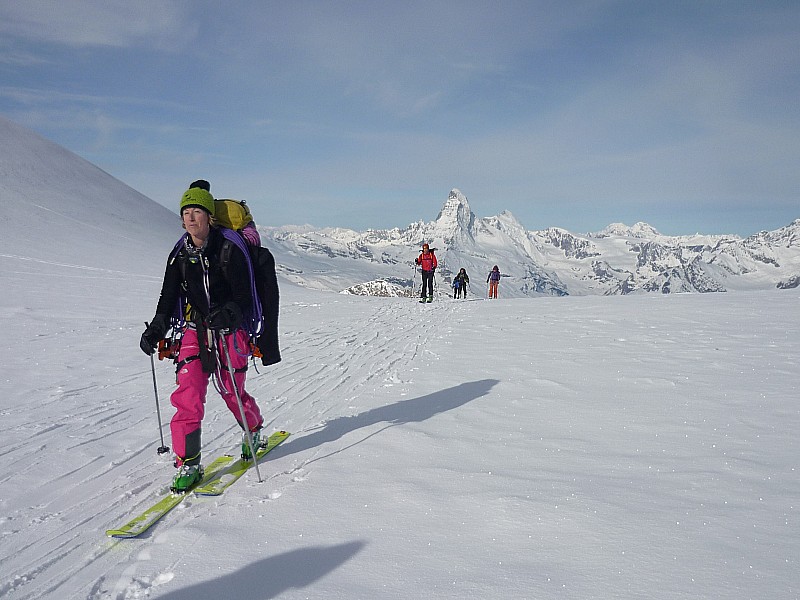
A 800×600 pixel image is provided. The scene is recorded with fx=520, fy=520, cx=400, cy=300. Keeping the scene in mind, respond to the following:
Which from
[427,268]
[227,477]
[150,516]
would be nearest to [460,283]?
[427,268]

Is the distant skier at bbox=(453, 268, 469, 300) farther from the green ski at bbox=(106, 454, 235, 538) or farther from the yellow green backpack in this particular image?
the green ski at bbox=(106, 454, 235, 538)

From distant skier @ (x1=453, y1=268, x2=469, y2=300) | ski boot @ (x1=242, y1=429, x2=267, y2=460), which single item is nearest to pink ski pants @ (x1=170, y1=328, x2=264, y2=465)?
ski boot @ (x1=242, y1=429, x2=267, y2=460)

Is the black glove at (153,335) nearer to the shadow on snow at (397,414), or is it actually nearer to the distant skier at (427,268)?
the shadow on snow at (397,414)

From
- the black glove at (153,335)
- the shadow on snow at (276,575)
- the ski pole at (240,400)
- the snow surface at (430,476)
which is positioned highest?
the black glove at (153,335)

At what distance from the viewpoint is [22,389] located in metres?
6.69

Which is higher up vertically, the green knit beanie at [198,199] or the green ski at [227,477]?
the green knit beanie at [198,199]

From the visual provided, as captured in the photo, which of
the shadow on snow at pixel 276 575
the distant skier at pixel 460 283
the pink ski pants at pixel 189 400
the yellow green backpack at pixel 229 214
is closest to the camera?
the shadow on snow at pixel 276 575

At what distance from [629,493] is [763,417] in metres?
2.85

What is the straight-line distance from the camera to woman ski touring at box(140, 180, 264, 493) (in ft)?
13.1

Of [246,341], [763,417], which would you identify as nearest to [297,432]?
[246,341]

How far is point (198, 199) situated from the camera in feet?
13.1

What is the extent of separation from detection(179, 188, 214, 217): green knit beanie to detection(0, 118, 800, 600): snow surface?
2.19m

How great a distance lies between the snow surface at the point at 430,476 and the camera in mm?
2785

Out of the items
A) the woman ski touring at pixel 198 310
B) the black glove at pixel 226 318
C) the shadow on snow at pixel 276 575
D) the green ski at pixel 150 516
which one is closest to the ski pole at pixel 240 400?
the woman ski touring at pixel 198 310
